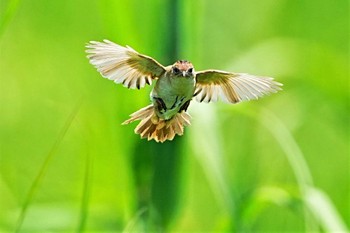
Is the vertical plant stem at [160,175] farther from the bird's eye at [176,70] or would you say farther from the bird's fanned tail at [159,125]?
the bird's eye at [176,70]

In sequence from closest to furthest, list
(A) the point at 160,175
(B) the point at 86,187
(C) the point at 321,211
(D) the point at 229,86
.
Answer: (D) the point at 229,86
(B) the point at 86,187
(C) the point at 321,211
(A) the point at 160,175

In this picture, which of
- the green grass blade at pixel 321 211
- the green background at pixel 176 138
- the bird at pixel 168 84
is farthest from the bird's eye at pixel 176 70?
the green grass blade at pixel 321 211

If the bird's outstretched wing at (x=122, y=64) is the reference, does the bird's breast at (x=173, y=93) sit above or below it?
below

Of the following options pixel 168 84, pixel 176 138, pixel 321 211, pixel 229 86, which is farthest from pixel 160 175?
pixel 168 84

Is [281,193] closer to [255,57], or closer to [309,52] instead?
[255,57]

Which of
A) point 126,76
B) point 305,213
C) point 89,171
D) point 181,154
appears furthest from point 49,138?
point 126,76

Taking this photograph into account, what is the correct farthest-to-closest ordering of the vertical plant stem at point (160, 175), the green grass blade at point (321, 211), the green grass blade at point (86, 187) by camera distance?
the vertical plant stem at point (160, 175) < the green grass blade at point (321, 211) < the green grass blade at point (86, 187)

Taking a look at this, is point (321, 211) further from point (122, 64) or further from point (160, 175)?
point (122, 64)
